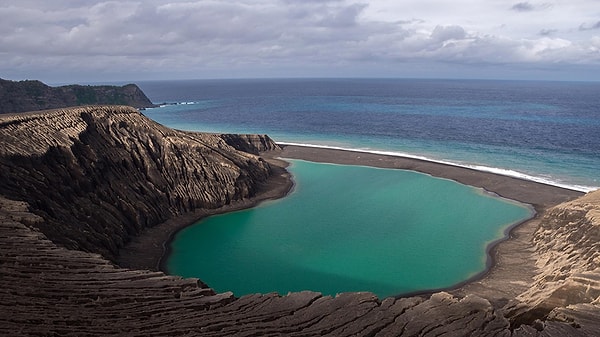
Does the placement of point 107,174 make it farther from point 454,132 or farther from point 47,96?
point 47,96

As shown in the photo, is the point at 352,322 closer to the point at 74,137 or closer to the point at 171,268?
the point at 171,268

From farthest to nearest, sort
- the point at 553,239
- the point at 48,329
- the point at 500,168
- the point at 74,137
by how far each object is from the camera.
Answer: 1. the point at 500,168
2. the point at 74,137
3. the point at 553,239
4. the point at 48,329

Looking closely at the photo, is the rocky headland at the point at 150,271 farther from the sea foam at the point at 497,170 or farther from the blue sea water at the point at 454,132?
the blue sea water at the point at 454,132

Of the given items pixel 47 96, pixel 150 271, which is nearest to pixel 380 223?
pixel 150 271

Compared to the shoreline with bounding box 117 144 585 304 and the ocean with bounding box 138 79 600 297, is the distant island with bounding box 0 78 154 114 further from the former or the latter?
the shoreline with bounding box 117 144 585 304

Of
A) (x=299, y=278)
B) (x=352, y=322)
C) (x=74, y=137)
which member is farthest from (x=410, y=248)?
(x=74, y=137)
